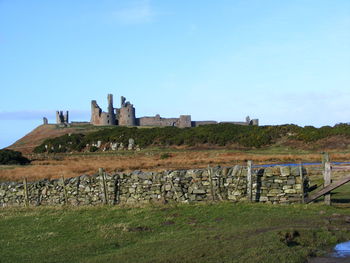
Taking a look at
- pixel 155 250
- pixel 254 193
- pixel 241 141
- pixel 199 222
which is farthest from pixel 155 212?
pixel 241 141

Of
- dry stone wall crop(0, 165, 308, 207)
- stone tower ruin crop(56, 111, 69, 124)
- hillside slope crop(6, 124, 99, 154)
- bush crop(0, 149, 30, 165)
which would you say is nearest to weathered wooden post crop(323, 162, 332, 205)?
dry stone wall crop(0, 165, 308, 207)

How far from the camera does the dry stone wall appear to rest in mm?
19172

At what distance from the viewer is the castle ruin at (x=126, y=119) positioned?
123875mm

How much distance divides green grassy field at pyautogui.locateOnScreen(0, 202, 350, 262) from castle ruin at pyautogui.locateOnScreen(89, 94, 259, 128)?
104 metres

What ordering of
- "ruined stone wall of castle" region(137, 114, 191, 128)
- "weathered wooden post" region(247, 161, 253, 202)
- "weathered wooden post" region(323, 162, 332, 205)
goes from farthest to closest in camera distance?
1. "ruined stone wall of castle" region(137, 114, 191, 128)
2. "weathered wooden post" region(247, 161, 253, 202)
3. "weathered wooden post" region(323, 162, 332, 205)

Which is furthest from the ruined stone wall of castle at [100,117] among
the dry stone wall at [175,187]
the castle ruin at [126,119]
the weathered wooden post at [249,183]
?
the weathered wooden post at [249,183]

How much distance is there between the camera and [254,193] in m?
19.4

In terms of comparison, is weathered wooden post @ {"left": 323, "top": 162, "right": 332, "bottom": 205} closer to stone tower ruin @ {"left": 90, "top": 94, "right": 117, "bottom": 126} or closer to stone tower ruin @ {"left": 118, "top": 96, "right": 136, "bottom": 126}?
stone tower ruin @ {"left": 118, "top": 96, "right": 136, "bottom": 126}

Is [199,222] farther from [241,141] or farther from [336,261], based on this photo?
[241,141]

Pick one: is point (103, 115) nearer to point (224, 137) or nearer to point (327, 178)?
point (224, 137)

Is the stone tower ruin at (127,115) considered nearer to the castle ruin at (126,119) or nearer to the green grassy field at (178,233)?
the castle ruin at (126,119)

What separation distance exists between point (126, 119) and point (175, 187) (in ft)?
341

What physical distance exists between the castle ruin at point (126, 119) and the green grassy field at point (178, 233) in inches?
4080

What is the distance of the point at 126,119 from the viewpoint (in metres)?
124
